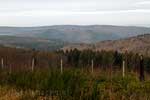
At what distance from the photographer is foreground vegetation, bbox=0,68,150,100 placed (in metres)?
12.6

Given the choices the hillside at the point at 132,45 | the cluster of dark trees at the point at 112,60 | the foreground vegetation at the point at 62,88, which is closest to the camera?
the foreground vegetation at the point at 62,88

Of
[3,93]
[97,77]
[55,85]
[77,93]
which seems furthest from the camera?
[97,77]

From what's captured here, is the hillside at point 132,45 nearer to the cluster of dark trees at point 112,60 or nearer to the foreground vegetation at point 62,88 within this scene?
the cluster of dark trees at point 112,60

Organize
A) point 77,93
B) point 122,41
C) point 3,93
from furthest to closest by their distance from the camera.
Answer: point 122,41 → point 3,93 → point 77,93

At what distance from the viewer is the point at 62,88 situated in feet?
46.0

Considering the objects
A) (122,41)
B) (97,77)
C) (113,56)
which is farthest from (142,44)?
(97,77)

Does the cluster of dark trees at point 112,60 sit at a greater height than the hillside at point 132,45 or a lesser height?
greater

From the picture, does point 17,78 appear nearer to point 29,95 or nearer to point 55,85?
point 55,85

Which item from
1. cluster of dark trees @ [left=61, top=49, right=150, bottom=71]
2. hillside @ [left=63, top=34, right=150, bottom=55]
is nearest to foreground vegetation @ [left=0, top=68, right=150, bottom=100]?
cluster of dark trees @ [left=61, top=49, right=150, bottom=71]

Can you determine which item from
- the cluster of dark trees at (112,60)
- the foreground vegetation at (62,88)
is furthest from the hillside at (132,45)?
the foreground vegetation at (62,88)

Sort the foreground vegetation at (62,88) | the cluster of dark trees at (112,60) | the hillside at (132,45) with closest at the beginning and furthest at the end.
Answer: the foreground vegetation at (62,88), the cluster of dark trees at (112,60), the hillside at (132,45)

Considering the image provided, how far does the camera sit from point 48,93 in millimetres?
13961

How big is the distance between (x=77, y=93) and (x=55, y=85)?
2181mm

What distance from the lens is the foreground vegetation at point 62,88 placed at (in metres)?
12.6
